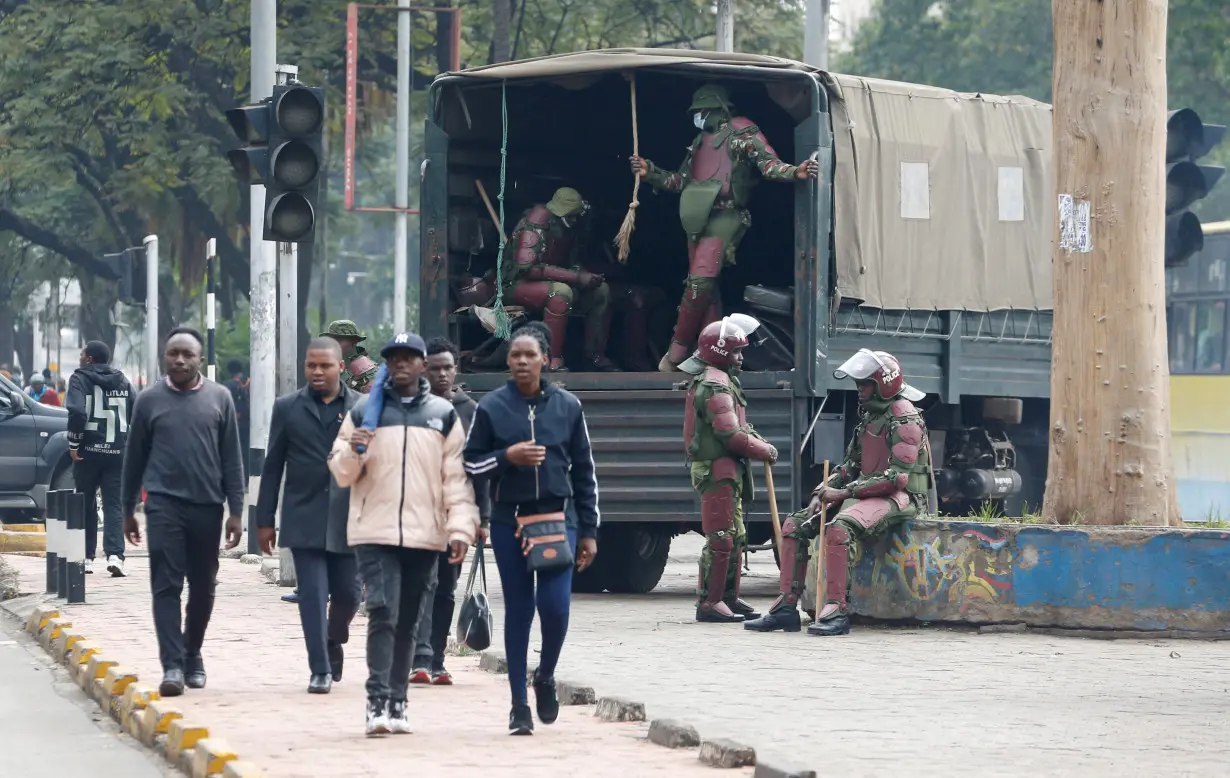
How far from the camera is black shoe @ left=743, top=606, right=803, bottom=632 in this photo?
12.3 m

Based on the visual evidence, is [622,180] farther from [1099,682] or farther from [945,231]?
[1099,682]

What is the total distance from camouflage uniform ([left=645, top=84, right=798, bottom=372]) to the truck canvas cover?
16.0 inches

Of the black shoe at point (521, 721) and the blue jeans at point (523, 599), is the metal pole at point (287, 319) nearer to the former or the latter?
the blue jeans at point (523, 599)

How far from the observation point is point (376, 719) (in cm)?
807

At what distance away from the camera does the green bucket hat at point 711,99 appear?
14.7 m

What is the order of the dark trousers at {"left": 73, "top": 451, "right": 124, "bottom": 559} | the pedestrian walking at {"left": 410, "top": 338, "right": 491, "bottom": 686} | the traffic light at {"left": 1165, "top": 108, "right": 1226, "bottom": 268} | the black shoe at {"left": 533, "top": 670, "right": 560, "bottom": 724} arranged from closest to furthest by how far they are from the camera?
the black shoe at {"left": 533, "top": 670, "right": 560, "bottom": 724} → the pedestrian walking at {"left": 410, "top": 338, "right": 491, "bottom": 686} → the traffic light at {"left": 1165, "top": 108, "right": 1226, "bottom": 268} → the dark trousers at {"left": 73, "top": 451, "right": 124, "bottom": 559}

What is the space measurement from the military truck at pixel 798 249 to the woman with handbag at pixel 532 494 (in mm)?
5602

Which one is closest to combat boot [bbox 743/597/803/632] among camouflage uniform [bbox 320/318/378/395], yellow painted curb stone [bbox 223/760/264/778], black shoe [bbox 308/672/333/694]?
camouflage uniform [bbox 320/318/378/395]

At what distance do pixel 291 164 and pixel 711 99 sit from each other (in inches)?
114

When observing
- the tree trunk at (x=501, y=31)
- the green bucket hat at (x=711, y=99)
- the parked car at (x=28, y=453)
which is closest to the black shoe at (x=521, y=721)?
the green bucket hat at (x=711, y=99)

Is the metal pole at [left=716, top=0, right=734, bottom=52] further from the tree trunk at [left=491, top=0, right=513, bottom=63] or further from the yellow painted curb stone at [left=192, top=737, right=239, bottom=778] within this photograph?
the yellow painted curb stone at [left=192, top=737, right=239, bottom=778]

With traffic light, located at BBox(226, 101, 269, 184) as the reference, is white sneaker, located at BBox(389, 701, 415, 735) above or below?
below

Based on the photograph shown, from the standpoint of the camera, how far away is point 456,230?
15211mm

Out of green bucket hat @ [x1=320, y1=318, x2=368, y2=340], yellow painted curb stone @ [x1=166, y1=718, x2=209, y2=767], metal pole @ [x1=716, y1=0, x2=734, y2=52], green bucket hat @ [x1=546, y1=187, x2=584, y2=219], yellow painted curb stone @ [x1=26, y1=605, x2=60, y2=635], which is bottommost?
yellow painted curb stone @ [x1=26, y1=605, x2=60, y2=635]
